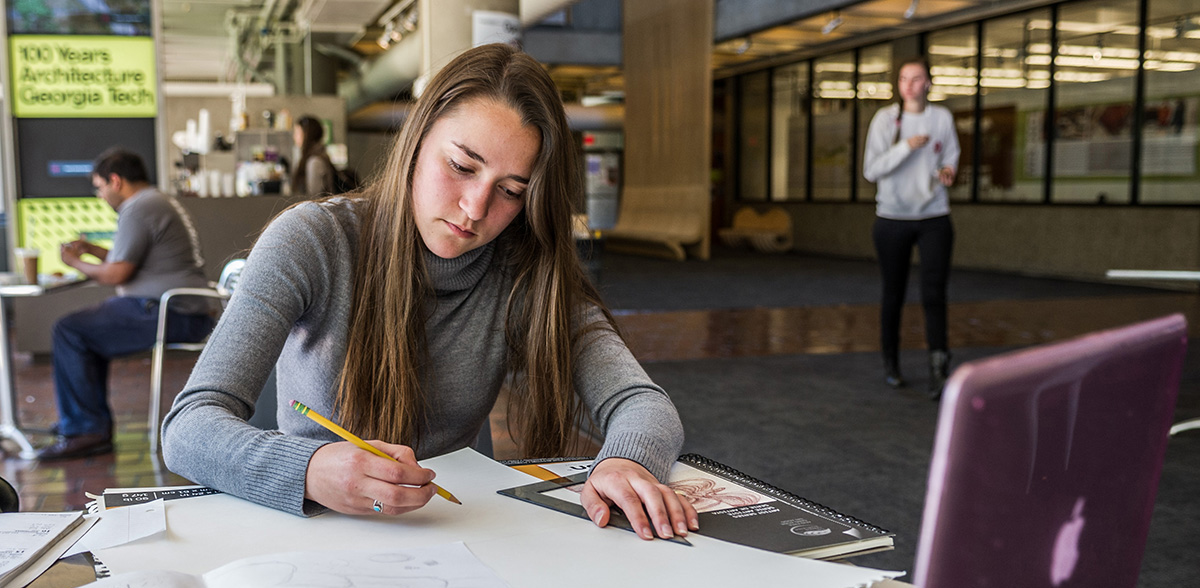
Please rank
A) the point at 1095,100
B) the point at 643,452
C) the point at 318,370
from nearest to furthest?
the point at 643,452, the point at 318,370, the point at 1095,100

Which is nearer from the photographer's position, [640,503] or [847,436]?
[640,503]

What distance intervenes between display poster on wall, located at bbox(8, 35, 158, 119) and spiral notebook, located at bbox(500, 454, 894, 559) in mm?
5724

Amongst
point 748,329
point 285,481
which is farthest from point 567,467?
point 748,329

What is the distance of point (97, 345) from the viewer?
13.1 feet

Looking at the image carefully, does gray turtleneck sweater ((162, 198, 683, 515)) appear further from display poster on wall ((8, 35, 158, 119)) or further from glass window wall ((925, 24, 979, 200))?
glass window wall ((925, 24, 979, 200))

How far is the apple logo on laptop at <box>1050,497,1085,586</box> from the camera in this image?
61 centimetres

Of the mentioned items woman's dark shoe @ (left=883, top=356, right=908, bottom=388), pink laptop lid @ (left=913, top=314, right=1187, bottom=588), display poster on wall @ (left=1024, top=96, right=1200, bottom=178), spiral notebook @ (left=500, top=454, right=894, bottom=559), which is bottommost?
woman's dark shoe @ (left=883, top=356, right=908, bottom=388)

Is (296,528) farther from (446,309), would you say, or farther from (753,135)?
(753,135)

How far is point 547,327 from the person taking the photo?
4.77 feet

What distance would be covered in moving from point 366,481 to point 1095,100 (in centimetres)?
1042

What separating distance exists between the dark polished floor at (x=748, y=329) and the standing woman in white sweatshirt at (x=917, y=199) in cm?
119


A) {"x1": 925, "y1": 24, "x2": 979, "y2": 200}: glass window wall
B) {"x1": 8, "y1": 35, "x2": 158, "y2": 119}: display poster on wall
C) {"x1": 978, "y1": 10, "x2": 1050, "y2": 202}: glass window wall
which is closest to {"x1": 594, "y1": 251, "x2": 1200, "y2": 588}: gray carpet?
{"x1": 8, "y1": 35, "x2": 158, "y2": 119}: display poster on wall

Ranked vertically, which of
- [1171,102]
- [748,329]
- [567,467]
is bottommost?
[748,329]

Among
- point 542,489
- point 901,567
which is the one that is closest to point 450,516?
point 542,489
